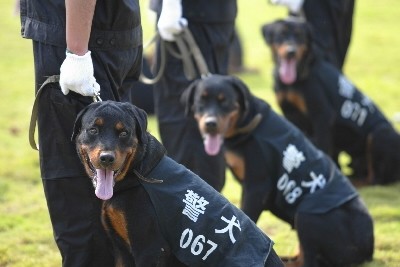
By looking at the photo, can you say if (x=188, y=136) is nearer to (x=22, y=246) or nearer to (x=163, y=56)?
(x=163, y=56)

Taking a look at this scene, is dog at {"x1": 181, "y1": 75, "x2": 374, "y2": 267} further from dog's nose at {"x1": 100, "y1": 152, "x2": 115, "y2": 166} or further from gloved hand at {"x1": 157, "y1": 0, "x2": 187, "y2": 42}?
dog's nose at {"x1": 100, "y1": 152, "x2": 115, "y2": 166}

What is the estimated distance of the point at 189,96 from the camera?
5.97 m

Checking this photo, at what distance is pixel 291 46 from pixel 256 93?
3.87 m

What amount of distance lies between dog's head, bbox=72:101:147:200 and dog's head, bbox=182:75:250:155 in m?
1.72

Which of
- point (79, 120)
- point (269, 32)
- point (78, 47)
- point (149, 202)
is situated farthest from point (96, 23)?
point (269, 32)

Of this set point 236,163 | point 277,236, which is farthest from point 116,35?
point 277,236

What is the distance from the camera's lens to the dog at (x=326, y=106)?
301 inches

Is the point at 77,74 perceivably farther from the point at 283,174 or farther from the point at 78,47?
the point at 283,174

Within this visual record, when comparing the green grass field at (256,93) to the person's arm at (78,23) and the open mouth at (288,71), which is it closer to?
the open mouth at (288,71)

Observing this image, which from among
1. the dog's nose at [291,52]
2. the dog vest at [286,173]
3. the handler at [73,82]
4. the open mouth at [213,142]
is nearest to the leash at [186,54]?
the open mouth at [213,142]

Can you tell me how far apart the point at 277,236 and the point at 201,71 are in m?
1.29

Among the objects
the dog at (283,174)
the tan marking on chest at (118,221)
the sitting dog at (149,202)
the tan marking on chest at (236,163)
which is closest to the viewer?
the sitting dog at (149,202)

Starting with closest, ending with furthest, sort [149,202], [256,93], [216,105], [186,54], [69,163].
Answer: [149,202], [69,163], [216,105], [186,54], [256,93]

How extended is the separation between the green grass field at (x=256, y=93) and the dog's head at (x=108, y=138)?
1.66 meters
